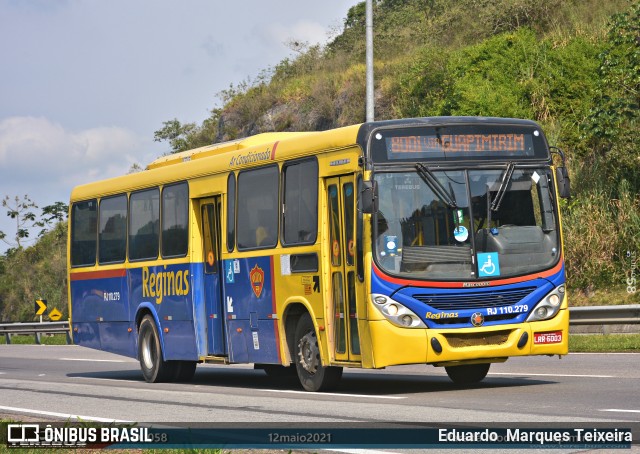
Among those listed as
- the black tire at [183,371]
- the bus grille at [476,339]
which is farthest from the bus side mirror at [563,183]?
the black tire at [183,371]

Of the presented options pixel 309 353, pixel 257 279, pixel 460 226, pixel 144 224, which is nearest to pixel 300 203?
pixel 257 279

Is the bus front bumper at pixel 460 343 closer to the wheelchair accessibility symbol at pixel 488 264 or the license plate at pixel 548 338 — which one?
the license plate at pixel 548 338

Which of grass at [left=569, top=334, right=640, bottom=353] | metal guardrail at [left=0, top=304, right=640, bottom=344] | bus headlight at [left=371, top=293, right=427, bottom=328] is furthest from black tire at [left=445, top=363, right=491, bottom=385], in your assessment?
metal guardrail at [left=0, top=304, right=640, bottom=344]

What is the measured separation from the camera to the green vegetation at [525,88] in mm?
28047

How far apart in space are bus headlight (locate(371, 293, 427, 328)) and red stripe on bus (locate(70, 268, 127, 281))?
797 cm

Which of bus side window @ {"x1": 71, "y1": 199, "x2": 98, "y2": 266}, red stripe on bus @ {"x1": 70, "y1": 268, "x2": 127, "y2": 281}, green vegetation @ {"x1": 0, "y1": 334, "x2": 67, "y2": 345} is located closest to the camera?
red stripe on bus @ {"x1": 70, "y1": 268, "x2": 127, "y2": 281}

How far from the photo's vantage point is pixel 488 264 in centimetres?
1450

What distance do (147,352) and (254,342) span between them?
3.98 m

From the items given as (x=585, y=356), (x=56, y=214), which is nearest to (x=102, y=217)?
(x=585, y=356)

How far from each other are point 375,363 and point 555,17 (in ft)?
79.8

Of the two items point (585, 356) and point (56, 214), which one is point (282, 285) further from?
point (56, 214)

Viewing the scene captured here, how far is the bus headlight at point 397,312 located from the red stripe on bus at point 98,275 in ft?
26.2

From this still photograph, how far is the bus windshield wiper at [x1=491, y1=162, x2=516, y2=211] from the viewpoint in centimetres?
1477

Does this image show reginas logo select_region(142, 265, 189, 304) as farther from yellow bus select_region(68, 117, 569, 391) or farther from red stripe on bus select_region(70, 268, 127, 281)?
yellow bus select_region(68, 117, 569, 391)
